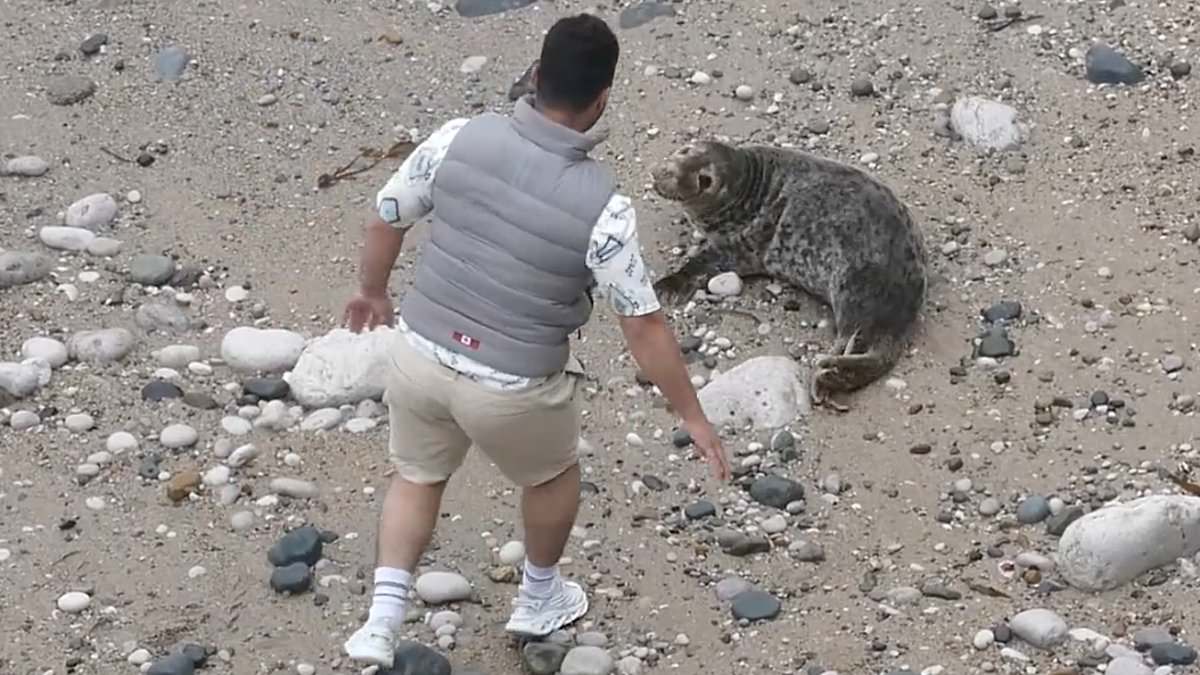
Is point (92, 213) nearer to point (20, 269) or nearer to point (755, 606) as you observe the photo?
point (20, 269)

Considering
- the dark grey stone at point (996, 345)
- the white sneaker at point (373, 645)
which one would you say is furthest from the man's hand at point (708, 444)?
the dark grey stone at point (996, 345)

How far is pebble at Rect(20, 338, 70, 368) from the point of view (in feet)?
19.6

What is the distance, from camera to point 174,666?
15.3 ft

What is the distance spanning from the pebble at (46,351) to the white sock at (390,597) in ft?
6.53

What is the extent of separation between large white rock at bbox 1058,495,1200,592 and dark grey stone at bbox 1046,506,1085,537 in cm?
21

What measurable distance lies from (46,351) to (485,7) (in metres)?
2.78

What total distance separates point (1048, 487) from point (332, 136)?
132 inches

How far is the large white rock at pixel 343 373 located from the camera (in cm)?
580

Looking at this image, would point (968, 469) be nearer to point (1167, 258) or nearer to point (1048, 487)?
point (1048, 487)

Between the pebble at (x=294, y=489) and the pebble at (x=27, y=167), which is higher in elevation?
the pebble at (x=294, y=489)

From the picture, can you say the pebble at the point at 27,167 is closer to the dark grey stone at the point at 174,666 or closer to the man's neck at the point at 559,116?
the dark grey stone at the point at 174,666

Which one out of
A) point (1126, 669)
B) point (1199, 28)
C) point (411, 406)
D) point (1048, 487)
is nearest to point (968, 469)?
point (1048, 487)

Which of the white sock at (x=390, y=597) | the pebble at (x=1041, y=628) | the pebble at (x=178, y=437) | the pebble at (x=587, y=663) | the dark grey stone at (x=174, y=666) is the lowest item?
the pebble at (x=178, y=437)

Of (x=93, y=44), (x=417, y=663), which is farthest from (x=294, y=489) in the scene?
(x=93, y=44)
